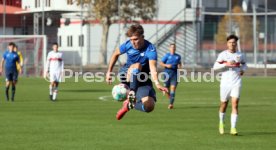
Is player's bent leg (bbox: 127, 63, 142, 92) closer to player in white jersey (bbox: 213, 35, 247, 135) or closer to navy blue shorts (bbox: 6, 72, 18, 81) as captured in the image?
player in white jersey (bbox: 213, 35, 247, 135)

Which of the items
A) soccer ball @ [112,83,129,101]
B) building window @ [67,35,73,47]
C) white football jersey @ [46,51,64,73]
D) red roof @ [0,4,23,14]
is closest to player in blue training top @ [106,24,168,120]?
soccer ball @ [112,83,129,101]

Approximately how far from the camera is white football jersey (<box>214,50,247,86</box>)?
59.8 ft

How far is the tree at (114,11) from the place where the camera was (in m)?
64.1

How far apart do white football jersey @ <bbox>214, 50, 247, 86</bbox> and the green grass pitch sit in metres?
1.16

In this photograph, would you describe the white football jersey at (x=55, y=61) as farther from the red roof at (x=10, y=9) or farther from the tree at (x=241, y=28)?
the tree at (x=241, y=28)

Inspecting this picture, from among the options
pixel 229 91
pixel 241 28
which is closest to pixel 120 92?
pixel 229 91

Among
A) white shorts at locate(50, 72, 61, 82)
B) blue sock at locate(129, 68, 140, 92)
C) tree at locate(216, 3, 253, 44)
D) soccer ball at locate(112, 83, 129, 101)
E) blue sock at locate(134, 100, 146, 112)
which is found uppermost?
tree at locate(216, 3, 253, 44)

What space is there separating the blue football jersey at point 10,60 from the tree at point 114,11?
29801 mm

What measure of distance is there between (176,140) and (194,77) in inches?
1561

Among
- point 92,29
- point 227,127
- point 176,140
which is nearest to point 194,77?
point 92,29

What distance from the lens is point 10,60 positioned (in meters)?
31.6

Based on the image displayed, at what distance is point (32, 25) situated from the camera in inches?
2480

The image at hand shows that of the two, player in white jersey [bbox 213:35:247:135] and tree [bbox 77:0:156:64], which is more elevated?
tree [bbox 77:0:156:64]

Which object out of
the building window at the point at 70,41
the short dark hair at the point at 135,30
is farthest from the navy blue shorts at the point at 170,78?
the building window at the point at 70,41
